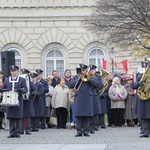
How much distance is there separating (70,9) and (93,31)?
16.2ft

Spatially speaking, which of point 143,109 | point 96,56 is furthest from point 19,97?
point 96,56

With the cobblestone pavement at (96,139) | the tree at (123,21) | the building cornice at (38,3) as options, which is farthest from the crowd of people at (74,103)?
the building cornice at (38,3)

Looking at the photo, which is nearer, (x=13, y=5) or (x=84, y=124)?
(x=84, y=124)

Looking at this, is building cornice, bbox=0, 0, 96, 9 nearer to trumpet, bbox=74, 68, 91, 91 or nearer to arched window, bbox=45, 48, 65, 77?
arched window, bbox=45, 48, 65, 77

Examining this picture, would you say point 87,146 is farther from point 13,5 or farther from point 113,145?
point 13,5

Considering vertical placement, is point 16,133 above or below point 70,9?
below

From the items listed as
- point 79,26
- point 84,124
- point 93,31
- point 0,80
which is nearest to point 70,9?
point 79,26

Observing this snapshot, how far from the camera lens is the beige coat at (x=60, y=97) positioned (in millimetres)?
26484

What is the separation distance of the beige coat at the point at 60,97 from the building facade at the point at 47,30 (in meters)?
24.7

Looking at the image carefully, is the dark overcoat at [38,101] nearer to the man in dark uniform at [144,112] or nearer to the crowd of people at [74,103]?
the crowd of people at [74,103]

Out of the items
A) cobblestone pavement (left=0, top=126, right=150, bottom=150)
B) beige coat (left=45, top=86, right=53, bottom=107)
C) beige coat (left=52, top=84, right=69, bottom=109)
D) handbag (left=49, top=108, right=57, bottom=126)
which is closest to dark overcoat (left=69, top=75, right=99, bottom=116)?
cobblestone pavement (left=0, top=126, right=150, bottom=150)

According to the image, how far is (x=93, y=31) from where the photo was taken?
156 feet

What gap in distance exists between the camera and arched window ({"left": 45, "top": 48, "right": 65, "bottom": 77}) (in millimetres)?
52250

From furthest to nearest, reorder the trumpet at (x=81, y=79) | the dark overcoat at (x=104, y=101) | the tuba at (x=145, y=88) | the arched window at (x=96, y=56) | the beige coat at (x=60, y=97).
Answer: the arched window at (x=96, y=56), the dark overcoat at (x=104, y=101), the beige coat at (x=60, y=97), the trumpet at (x=81, y=79), the tuba at (x=145, y=88)
